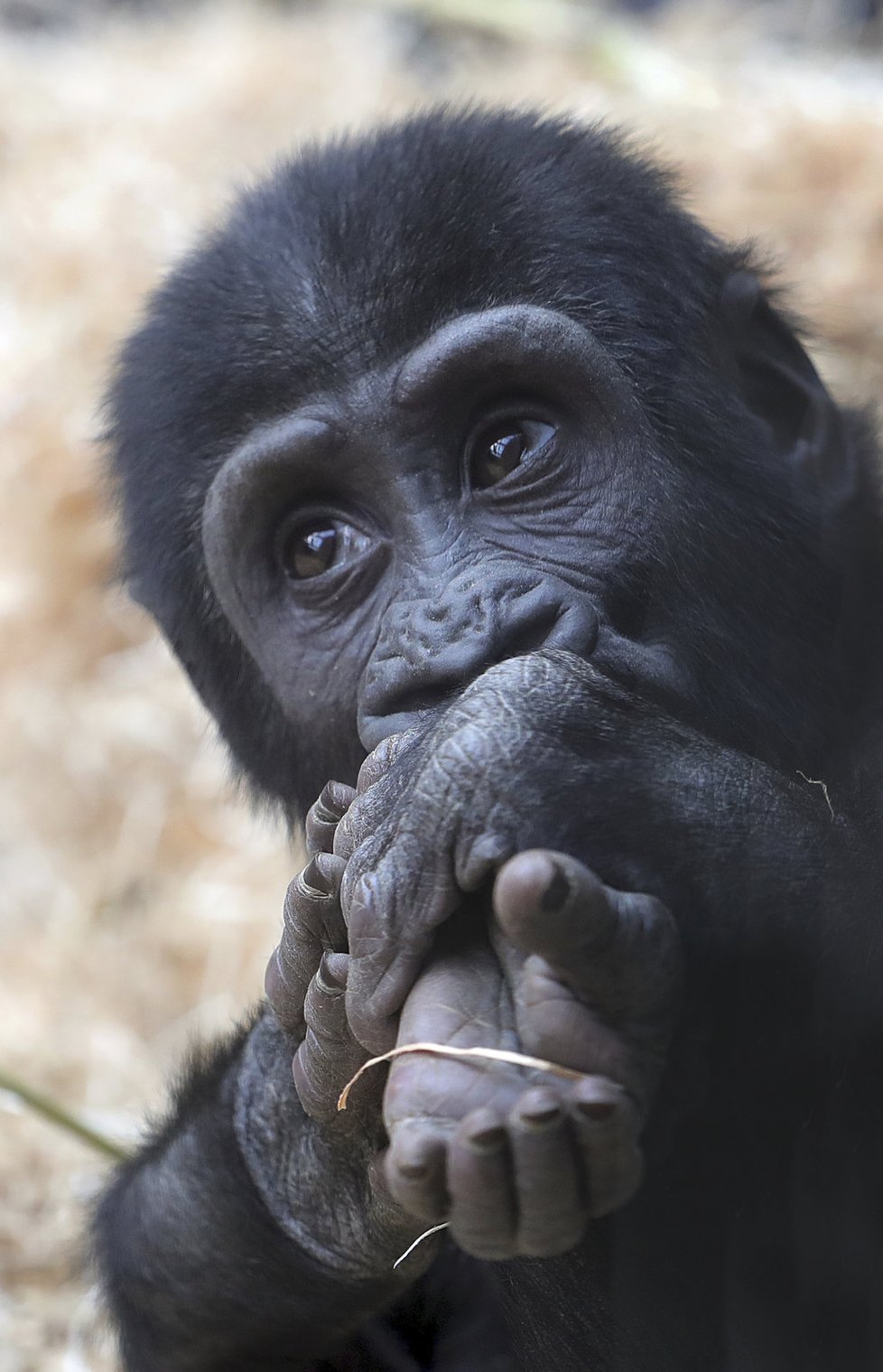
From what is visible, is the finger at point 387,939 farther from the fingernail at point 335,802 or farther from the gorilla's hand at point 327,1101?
the fingernail at point 335,802

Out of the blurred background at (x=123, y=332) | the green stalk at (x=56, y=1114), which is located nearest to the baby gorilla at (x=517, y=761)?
the green stalk at (x=56, y=1114)

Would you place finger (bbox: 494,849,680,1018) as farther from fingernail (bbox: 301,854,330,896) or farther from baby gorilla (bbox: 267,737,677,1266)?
fingernail (bbox: 301,854,330,896)

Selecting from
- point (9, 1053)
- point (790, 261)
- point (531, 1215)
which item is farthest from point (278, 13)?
point (531, 1215)

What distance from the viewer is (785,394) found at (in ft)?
9.23

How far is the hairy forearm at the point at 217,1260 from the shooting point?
242 cm

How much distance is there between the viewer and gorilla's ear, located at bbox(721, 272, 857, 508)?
275 cm

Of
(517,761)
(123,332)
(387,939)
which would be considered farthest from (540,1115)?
(123,332)

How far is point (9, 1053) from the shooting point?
443 centimetres

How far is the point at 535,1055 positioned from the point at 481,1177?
0.13 m

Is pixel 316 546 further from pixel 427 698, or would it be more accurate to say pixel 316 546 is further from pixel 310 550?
pixel 427 698

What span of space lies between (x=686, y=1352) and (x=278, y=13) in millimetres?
8559

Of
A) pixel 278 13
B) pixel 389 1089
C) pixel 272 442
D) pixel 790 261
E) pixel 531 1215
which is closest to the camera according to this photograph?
pixel 531 1215

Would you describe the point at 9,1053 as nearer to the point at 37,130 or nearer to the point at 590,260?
the point at 590,260

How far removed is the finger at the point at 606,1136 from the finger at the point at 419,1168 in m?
0.13
